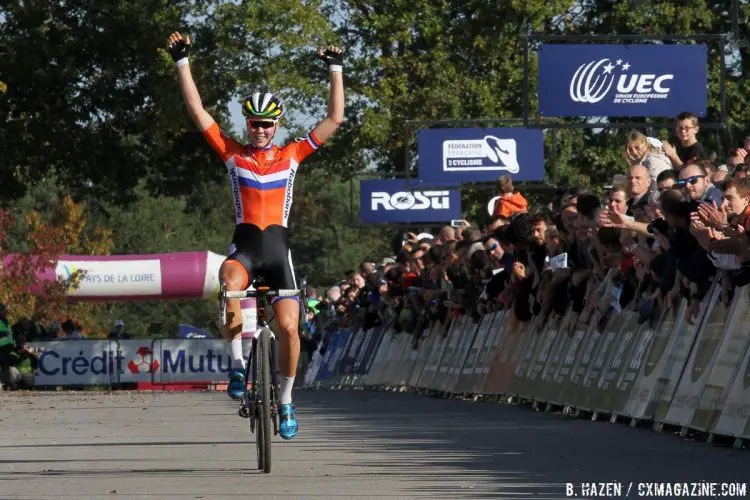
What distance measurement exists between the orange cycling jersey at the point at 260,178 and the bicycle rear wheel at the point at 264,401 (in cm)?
82

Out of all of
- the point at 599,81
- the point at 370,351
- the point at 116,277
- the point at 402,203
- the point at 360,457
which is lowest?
the point at 116,277

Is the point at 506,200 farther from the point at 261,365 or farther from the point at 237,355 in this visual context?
the point at 261,365

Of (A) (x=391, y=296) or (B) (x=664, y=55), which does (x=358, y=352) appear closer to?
(A) (x=391, y=296)

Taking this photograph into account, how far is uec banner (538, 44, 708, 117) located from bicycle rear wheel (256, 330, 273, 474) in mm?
16446

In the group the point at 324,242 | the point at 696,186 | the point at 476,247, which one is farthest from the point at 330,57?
the point at 324,242

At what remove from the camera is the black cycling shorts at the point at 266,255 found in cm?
1285

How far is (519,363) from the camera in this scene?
2091cm

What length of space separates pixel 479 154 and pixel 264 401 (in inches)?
1022

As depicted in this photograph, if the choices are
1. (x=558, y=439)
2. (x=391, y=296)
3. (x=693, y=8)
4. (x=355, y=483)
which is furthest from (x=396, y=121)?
(x=355, y=483)

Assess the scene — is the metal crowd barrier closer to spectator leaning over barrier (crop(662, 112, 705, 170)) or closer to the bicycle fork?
spectator leaning over barrier (crop(662, 112, 705, 170))

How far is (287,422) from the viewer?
41.4 feet

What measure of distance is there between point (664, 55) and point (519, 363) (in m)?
9.36

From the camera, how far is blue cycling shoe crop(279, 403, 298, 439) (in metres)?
12.6

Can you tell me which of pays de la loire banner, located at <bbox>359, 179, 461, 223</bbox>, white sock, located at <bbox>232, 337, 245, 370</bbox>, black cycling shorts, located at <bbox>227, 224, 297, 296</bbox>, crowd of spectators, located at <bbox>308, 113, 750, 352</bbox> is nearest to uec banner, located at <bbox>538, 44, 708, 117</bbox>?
crowd of spectators, located at <bbox>308, 113, 750, 352</bbox>
